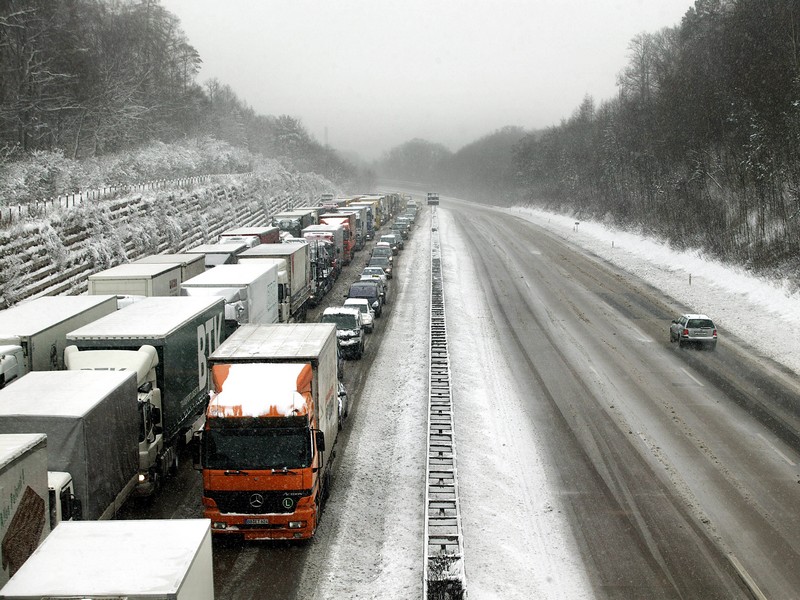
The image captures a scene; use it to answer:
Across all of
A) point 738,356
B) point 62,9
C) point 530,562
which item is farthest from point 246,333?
point 62,9

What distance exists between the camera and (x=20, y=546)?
10656 millimetres

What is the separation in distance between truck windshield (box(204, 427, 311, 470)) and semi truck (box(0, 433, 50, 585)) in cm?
316

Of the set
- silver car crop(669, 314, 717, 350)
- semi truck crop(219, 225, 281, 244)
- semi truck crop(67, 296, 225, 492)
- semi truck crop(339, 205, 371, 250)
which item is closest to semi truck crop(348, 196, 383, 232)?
semi truck crop(339, 205, 371, 250)

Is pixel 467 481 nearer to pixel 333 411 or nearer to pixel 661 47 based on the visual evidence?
pixel 333 411

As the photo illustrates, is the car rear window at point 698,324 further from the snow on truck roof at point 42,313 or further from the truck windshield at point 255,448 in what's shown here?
the snow on truck roof at point 42,313

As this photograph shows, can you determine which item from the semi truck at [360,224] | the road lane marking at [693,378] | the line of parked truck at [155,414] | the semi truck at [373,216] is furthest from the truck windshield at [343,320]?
the semi truck at [373,216]

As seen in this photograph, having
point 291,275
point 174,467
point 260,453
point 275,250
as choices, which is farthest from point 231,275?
point 260,453

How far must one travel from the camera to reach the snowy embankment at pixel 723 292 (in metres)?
33.4

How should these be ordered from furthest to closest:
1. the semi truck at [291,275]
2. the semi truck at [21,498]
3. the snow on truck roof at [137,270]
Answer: the semi truck at [291,275], the snow on truck roof at [137,270], the semi truck at [21,498]

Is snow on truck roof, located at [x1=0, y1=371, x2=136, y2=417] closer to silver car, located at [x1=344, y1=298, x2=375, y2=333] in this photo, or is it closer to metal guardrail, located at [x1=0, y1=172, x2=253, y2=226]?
silver car, located at [x1=344, y1=298, x2=375, y2=333]

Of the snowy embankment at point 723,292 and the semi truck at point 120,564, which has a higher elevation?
the semi truck at point 120,564

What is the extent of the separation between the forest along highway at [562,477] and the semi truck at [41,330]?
155 inches

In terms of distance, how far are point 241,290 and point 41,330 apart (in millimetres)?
7323

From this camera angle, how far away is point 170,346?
1703cm
